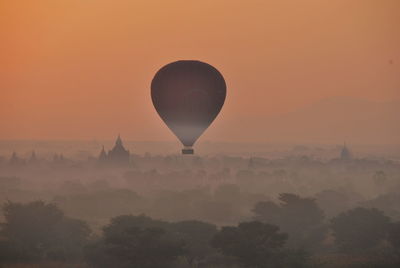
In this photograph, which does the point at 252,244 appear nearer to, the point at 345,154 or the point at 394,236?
the point at 394,236

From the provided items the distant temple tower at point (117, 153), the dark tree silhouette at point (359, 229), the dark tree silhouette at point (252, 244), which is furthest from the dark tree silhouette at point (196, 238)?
the distant temple tower at point (117, 153)

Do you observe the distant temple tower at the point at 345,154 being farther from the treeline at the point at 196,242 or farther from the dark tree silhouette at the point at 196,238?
the dark tree silhouette at the point at 196,238

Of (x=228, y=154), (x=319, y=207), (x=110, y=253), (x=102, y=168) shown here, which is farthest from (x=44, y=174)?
(x=110, y=253)

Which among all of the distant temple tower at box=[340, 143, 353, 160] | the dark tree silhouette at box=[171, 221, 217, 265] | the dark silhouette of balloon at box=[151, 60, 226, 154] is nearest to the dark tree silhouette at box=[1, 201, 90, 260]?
the dark tree silhouette at box=[171, 221, 217, 265]

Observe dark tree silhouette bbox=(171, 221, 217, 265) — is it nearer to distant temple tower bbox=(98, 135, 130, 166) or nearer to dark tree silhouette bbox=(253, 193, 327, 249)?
dark tree silhouette bbox=(253, 193, 327, 249)

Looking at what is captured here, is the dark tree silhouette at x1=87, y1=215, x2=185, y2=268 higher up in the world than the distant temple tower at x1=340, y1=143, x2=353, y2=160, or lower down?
lower down

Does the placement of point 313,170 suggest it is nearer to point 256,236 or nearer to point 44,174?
point 44,174

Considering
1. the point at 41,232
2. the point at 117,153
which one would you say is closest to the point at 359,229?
the point at 41,232

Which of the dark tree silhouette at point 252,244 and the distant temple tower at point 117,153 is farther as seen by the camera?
the distant temple tower at point 117,153
